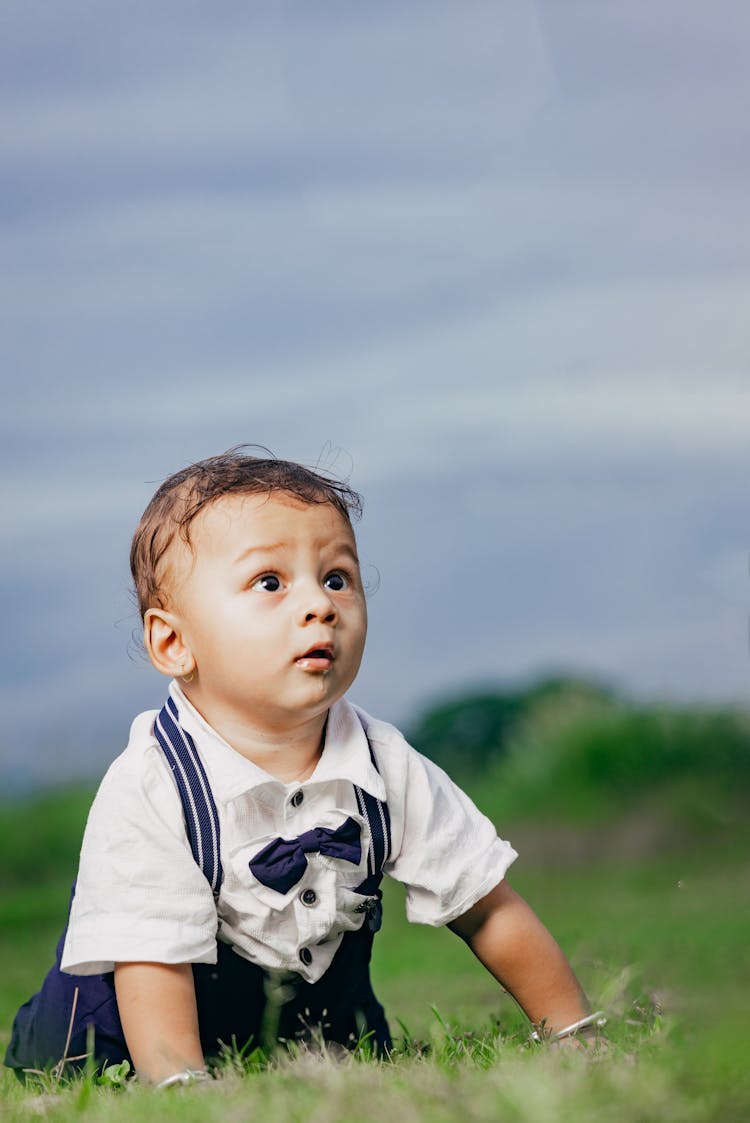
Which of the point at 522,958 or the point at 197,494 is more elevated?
the point at 197,494

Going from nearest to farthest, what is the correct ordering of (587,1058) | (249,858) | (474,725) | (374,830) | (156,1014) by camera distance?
(587,1058) < (156,1014) < (249,858) < (374,830) < (474,725)

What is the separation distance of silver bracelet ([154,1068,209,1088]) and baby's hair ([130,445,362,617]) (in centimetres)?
83

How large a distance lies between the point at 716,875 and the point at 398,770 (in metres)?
0.72

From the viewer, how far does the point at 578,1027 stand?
2670 millimetres

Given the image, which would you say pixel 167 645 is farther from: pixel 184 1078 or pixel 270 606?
pixel 184 1078

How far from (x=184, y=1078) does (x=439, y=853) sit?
64cm

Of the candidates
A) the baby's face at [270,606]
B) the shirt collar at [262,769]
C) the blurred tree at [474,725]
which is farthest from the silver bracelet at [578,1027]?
the blurred tree at [474,725]

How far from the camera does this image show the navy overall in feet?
8.38

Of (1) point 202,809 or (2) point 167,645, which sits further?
(2) point 167,645

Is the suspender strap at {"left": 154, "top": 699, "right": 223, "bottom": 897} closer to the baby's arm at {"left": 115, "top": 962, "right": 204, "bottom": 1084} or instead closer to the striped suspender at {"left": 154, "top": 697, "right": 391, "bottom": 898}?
the striped suspender at {"left": 154, "top": 697, "right": 391, "bottom": 898}

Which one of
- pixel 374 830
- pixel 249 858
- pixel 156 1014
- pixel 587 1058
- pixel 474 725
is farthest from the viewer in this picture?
pixel 474 725

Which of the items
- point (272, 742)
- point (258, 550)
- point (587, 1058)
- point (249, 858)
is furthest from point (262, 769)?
point (587, 1058)

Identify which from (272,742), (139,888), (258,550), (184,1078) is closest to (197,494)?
(258,550)

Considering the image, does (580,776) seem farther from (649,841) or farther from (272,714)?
(272,714)
